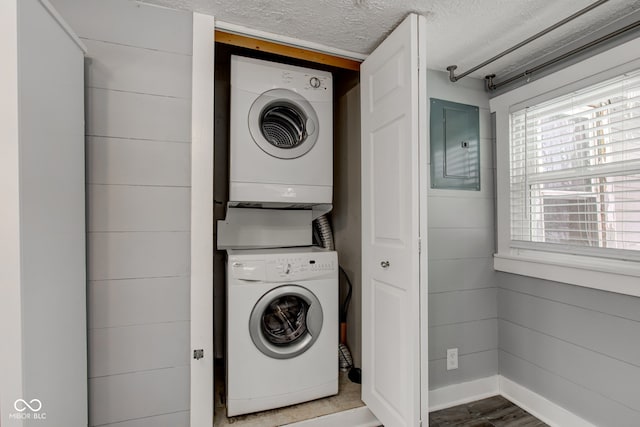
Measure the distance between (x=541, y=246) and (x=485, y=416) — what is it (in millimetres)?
1094

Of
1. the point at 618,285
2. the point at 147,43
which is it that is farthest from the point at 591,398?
the point at 147,43

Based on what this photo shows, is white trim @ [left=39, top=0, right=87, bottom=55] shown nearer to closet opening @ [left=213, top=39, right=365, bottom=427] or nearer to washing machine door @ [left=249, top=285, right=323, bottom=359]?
closet opening @ [left=213, top=39, right=365, bottom=427]

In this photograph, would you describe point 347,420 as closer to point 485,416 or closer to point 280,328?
point 280,328

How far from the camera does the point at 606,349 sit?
1611mm

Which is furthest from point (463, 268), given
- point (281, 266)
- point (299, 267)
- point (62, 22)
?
point (62, 22)

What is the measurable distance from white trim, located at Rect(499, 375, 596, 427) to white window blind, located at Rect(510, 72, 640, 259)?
0.90 m

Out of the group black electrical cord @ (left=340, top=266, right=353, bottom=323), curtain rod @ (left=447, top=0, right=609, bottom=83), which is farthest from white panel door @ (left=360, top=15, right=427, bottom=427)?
curtain rod @ (left=447, top=0, right=609, bottom=83)

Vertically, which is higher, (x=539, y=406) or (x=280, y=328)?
(x=280, y=328)

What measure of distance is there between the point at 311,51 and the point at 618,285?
1985 millimetres

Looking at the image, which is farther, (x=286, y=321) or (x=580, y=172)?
(x=286, y=321)

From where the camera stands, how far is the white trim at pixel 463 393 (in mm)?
2057

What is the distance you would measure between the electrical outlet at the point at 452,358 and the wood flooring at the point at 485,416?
0.80 ft

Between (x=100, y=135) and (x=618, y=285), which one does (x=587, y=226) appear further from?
(x=100, y=135)

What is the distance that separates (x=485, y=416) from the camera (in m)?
1.96
